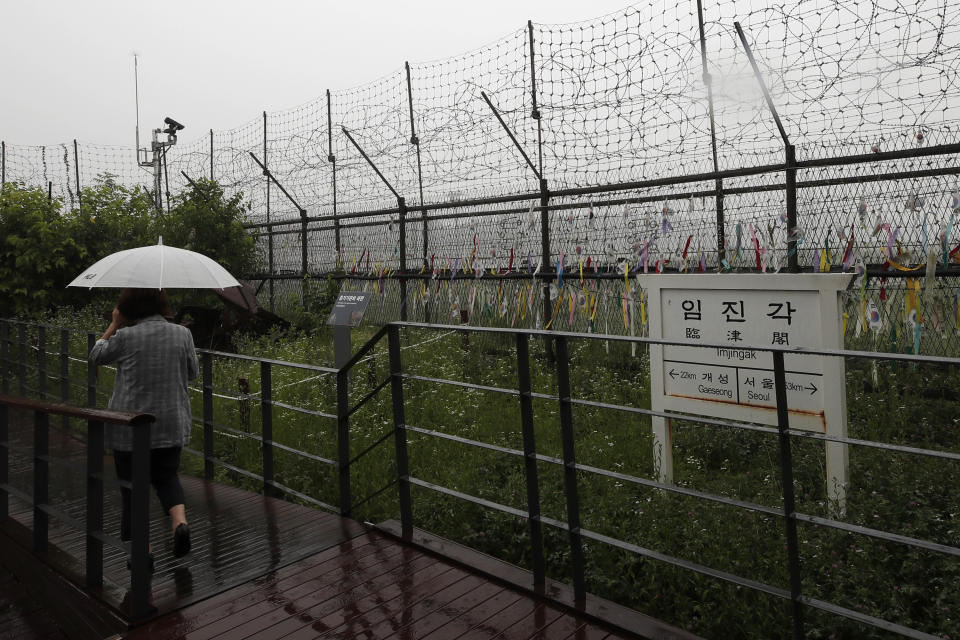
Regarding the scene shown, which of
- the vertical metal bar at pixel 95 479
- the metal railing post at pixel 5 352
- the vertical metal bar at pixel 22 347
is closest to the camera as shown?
the vertical metal bar at pixel 95 479

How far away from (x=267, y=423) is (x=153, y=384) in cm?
93

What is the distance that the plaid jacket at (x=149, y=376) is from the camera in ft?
11.7

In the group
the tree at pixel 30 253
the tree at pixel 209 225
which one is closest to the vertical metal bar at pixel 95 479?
the tree at pixel 209 225

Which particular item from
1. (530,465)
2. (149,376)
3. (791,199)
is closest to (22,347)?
(149,376)

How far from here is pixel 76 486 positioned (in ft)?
17.1

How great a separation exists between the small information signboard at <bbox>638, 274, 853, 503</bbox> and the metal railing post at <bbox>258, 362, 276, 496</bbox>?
7.45 ft

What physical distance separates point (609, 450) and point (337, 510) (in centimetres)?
175

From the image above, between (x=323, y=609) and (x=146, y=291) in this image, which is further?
(x=146, y=291)

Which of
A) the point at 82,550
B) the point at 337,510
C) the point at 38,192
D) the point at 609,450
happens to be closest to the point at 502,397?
the point at 609,450

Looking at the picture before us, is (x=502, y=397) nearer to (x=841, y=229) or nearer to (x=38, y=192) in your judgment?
(x=841, y=229)

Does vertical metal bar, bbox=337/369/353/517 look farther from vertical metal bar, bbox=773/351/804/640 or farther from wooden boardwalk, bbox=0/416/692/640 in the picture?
vertical metal bar, bbox=773/351/804/640

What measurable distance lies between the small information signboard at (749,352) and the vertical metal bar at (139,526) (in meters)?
2.39

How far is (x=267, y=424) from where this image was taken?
4402 mm

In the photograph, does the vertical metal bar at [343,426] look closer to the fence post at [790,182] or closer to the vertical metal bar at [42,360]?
the fence post at [790,182]
